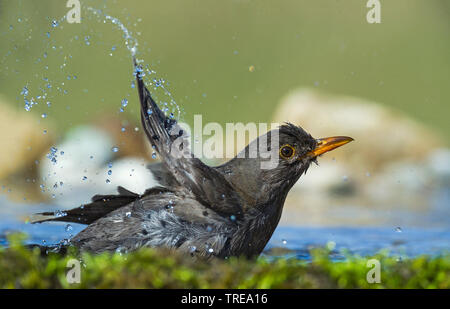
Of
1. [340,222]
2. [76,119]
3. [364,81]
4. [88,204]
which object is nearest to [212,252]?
[88,204]

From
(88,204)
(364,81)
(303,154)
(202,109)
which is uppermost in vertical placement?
(364,81)

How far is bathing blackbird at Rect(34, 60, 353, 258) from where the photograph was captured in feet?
13.9

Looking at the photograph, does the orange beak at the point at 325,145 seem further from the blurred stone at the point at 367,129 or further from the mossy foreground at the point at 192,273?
the blurred stone at the point at 367,129

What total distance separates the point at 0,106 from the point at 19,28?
359 cm

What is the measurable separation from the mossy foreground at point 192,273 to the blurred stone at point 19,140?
7045mm

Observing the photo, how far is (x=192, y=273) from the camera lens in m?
3.33

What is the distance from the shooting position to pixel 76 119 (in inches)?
417

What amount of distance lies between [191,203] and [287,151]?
1.05m
